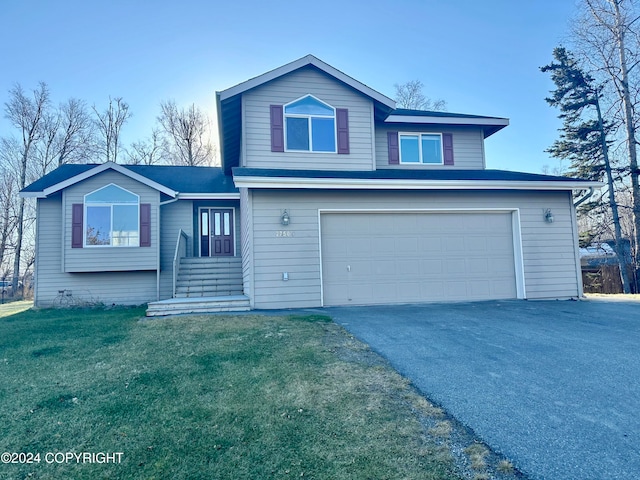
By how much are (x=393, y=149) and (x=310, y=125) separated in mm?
2777

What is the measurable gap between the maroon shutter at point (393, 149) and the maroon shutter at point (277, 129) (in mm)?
3364

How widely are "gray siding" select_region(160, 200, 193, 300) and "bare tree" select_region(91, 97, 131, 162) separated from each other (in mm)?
A: 15836

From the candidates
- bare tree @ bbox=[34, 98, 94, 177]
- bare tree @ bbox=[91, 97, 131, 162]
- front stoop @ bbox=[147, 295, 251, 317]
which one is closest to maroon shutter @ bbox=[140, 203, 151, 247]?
front stoop @ bbox=[147, 295, 251, 317]

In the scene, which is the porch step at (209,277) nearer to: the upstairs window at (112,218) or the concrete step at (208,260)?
the concrete step at (208,260)

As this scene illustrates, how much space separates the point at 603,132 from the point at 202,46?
18689 mm

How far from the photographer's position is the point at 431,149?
36.8ft

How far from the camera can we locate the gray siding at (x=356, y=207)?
26.7ft

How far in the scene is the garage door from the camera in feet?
28.1

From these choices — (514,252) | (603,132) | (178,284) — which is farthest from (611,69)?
(178,284)

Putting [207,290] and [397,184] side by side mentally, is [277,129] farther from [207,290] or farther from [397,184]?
[207,290]

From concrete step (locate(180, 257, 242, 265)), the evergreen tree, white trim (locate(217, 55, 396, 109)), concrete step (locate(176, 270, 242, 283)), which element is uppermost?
the evergreen tree

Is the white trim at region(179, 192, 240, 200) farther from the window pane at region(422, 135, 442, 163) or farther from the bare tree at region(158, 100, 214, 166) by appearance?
the bare tree at region(158, 100, 214, 166)

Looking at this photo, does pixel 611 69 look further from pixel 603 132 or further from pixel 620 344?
pixel 620 344

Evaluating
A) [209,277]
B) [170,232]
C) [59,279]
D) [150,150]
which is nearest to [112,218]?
[170,232]
